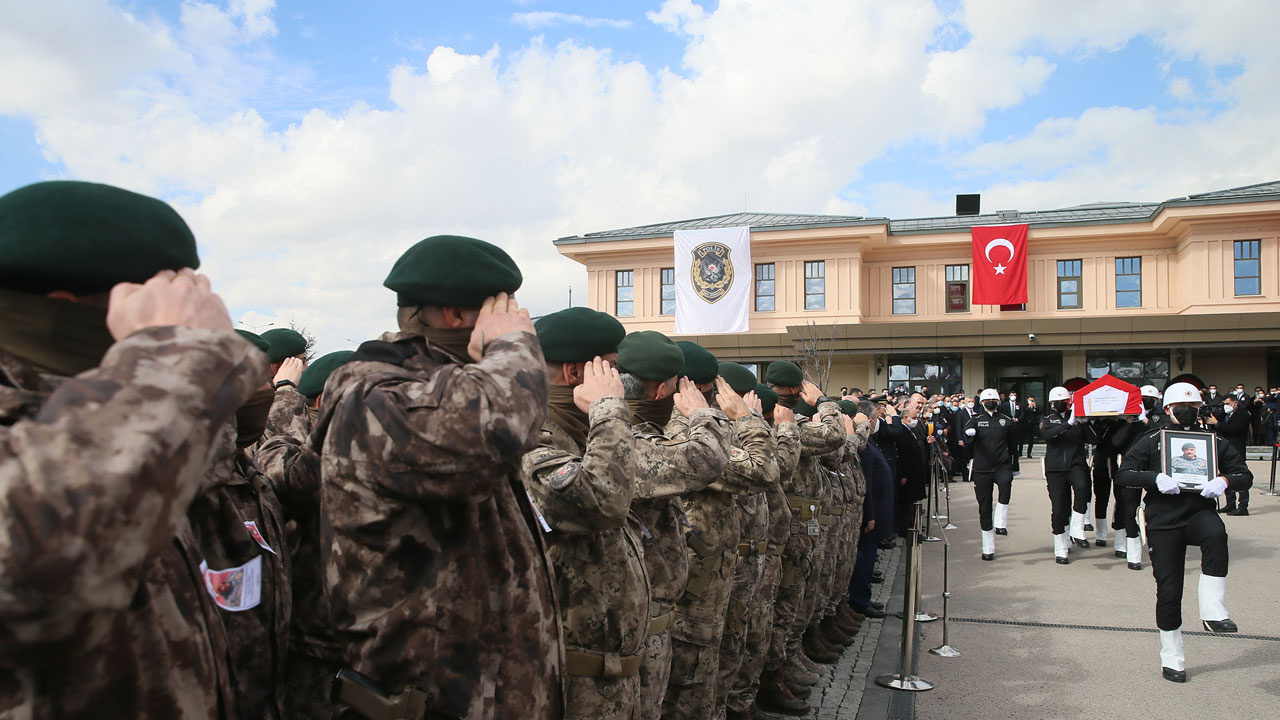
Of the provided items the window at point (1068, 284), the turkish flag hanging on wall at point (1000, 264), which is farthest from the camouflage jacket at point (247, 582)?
the window at point (1068, 284)

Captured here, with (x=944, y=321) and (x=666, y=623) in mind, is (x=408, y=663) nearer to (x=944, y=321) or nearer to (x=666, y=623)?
(x=666, y=623)

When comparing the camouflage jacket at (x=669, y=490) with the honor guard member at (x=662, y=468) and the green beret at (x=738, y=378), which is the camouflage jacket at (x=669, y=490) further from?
the green beret at (x=738, y=378)

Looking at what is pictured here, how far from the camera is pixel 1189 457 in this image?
274 inches

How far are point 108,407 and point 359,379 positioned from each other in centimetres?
87

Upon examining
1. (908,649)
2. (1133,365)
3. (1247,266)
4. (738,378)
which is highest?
(1247,266)

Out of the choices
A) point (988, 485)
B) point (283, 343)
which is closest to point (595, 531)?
point (283, 343)

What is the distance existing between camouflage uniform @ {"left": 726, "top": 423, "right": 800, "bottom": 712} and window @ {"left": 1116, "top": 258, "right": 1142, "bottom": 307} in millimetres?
30465

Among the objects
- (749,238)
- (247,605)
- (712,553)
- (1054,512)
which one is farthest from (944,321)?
(247,605)

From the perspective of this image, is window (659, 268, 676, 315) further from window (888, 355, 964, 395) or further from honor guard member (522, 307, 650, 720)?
honor guard member (522, 307, 650, 720)

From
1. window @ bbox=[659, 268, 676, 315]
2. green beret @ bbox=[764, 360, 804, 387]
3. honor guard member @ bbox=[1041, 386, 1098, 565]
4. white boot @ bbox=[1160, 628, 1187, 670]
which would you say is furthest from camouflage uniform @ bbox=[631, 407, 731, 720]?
window @ bbox=[659, 268, 676, 315]

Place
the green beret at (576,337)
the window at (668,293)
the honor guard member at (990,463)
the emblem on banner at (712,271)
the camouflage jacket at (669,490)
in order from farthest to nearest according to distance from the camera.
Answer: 1. the window at (668,293)
2. the emblem on banner at (712,271)
3. the honor guard member at (990,463)
4. the camouflage jacket at (669,490)
5. the green beret at (576,337)

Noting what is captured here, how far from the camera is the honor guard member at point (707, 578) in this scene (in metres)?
4.23

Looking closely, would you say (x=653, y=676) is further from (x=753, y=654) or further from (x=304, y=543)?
(x=753, y=654)

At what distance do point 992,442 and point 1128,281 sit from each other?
23379 mm
